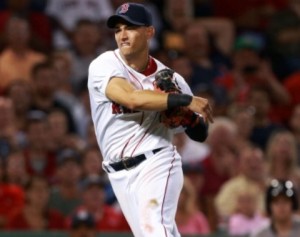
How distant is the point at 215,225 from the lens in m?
10.5

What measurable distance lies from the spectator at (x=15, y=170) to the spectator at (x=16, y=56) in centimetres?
173

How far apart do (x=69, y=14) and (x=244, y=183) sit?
3589 mm

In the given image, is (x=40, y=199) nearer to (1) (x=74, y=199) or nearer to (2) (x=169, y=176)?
(1) (x=74, y=199)

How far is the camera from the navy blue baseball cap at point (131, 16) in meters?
6.54

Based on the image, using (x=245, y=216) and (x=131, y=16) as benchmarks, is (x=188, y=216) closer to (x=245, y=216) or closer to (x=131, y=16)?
(x=245, y=216)

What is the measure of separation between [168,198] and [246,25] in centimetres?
763

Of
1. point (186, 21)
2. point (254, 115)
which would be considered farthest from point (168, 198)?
point (186, 21)

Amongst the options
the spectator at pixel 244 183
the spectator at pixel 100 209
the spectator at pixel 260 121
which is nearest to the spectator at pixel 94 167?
the spectator at pixel 100 209

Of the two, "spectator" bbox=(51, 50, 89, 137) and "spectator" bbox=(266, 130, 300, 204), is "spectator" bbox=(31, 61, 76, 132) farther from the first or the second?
"spectator" bbox=(266, 130, 300, 204)

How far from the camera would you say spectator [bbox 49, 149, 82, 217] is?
34.1 feet

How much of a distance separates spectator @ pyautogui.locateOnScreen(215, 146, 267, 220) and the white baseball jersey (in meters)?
3.75

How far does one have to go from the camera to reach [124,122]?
6727mm

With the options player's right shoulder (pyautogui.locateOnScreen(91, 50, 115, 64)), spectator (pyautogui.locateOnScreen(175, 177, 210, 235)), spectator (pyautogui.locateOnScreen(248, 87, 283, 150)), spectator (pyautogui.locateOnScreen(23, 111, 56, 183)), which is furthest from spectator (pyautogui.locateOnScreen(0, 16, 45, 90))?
player's right shoulder (pyautogui.locateOnScreen(91, 50, 115, 64))

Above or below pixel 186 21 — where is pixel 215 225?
below
